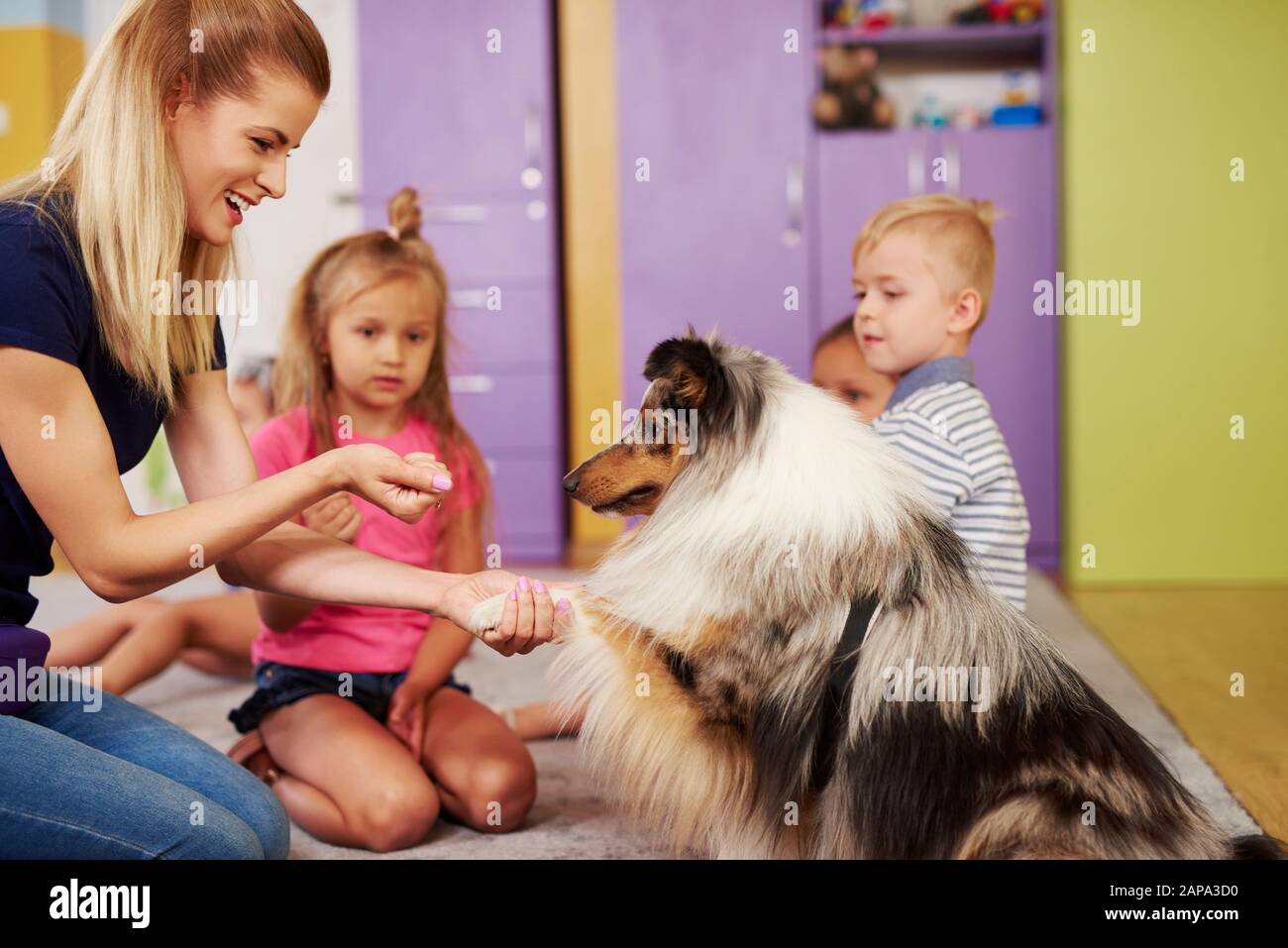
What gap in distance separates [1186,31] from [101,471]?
3884 millimetres

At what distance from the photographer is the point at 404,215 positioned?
2461mm

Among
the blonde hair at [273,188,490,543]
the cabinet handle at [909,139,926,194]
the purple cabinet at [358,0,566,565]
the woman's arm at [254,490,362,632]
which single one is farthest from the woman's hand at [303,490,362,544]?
the cabinet handle at [909,139,926,194]

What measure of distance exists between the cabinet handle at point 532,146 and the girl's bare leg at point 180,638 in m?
2.30

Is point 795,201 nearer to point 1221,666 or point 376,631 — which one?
point 1221,666

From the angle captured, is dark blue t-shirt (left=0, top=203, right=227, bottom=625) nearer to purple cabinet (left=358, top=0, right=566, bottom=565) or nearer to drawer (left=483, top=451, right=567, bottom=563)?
purple cabinet (left=358, top=0, right=566, bottom=565)

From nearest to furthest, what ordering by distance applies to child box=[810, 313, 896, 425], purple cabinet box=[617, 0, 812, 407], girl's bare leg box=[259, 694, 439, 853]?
1. girl's bare leg box=[259, 694, 439, 853]
2. child box=[810, 313, 896, 425]
3. purple cabinet box=[617, 0, 812, 407]

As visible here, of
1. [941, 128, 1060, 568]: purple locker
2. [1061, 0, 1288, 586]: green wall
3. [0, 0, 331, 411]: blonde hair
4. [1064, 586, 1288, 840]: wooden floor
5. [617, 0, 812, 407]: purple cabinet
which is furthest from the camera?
[617, 0, 812, 407]: purple cabinet

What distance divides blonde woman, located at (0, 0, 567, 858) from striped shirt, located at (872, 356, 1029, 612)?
773 mm

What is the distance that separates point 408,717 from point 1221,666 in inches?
83.2

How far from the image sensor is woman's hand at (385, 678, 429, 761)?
89.7 inches

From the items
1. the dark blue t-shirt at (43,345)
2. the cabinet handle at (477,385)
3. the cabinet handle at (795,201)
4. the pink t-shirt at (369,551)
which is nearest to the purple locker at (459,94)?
the cabinet handle at (477,385)

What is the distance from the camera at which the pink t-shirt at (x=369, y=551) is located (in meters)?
2.32

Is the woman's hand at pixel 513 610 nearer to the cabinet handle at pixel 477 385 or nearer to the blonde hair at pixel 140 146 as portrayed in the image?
the blonde hair at pixel 140 146

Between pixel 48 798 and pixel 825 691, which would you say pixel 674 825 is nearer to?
pixel 825 691
